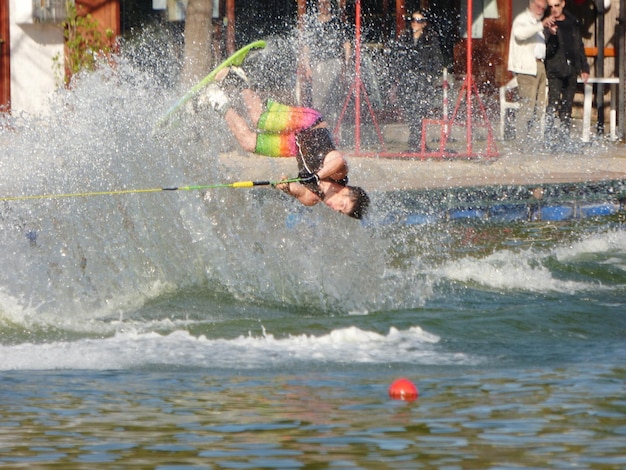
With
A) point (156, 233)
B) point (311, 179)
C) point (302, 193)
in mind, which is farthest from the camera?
point (156, 233)

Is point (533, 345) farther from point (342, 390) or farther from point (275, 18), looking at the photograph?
point (275, 18)

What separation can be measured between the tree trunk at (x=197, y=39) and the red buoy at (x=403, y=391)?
31.8 feet

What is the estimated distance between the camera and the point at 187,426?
589 centimetres

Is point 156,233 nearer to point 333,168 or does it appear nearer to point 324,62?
point 333,168

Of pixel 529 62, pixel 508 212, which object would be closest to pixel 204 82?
pixel 508 212

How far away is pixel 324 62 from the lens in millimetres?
16250

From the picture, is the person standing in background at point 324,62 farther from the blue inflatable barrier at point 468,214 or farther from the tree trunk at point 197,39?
the blue inflatable barrier at point 468,214

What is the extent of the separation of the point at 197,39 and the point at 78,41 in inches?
111

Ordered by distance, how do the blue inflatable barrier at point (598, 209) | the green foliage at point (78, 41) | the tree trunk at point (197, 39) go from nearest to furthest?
the blue inflatable barrier at point (598, 209) < the tree trunk at point (197, 39) < the green foliage at point (78, 41)

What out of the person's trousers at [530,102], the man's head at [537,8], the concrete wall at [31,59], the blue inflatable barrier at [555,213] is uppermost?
the man's head at [537,8]

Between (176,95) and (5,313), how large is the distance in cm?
280

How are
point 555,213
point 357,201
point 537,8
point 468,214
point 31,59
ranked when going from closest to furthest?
1. point 357,201
2. point 468,214
3. point 555,213
4. point 537,8
5. point 31,59

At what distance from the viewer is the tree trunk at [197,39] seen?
1575cm

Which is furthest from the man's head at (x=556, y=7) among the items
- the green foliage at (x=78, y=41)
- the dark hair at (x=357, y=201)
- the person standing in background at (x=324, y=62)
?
the dark hair at (x=357, y=201)
